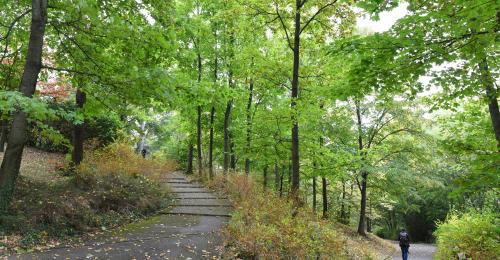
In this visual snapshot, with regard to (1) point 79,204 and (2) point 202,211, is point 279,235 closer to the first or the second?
(2) point 202,211

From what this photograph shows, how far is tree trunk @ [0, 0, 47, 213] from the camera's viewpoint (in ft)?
25.1

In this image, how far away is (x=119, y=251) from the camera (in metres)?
7.50

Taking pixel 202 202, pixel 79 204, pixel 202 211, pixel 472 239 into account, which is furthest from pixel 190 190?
pixel 472 239

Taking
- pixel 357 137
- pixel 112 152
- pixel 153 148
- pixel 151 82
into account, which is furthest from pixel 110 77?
pixel 153 148

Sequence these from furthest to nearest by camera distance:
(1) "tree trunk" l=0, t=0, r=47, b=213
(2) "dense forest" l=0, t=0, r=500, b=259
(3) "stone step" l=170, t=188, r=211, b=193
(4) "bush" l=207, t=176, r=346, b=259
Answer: (3) "stone step" l=170, t=188, r=211, b=193 < (1) "tree trunk" l=0, t=0, r=47, b=213 < (4) "bush" l=207, t=176, r=346, b=259 < (2) "dense forest" l=0, t=0, r=500, b=259

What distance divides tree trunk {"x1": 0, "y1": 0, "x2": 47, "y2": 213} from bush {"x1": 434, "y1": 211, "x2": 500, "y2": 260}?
1335 centimetres

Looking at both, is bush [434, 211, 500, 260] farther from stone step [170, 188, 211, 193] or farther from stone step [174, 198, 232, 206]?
stone step [170, 188, 211, 193]

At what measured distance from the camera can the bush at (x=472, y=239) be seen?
11.9 meters

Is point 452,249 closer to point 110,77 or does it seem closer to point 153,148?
point 110,77

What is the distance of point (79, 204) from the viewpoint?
9086 mm

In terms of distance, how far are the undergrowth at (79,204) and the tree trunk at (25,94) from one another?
63cm

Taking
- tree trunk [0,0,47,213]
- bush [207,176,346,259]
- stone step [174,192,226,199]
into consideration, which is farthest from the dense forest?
stone step [174,192,226,199]

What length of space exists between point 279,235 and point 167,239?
9.45 feet

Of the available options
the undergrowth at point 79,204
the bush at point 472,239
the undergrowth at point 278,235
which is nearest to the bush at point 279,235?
the undergrowth at point 278,235
